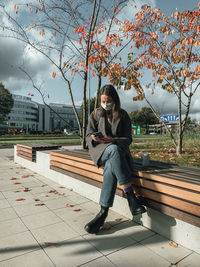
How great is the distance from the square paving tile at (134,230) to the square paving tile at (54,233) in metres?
0.58

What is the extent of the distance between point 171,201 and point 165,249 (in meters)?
0.49

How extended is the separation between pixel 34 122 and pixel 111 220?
3729 inches

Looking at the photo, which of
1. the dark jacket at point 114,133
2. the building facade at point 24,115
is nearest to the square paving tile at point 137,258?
the dark jacket at point 114,133

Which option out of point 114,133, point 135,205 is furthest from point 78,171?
point 135,205

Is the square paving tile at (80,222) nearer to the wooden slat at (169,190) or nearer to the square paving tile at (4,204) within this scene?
the wooden slat at (169,190)

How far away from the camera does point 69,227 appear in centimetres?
256

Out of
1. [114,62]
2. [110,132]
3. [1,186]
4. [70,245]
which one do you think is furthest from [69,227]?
[114,62]

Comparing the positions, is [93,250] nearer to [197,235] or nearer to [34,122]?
[197,235]

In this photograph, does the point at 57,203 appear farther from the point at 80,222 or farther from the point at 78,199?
the point at 80,222

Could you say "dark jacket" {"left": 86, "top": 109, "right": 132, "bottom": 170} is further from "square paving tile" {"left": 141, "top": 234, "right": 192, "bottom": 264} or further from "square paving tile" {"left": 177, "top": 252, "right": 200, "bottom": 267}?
"square paving tile" {"left": 177, "top": 252, "right": 200, "bottom": 267}

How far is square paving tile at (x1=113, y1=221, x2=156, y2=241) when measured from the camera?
2.35 meters

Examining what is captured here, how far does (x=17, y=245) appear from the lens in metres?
2.15

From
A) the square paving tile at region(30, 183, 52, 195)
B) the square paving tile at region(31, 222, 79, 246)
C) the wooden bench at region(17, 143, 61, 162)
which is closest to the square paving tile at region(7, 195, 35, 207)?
the square paving tile at region(30, 183, 52, 195)

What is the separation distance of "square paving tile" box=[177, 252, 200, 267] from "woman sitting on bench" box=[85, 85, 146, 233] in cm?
62
